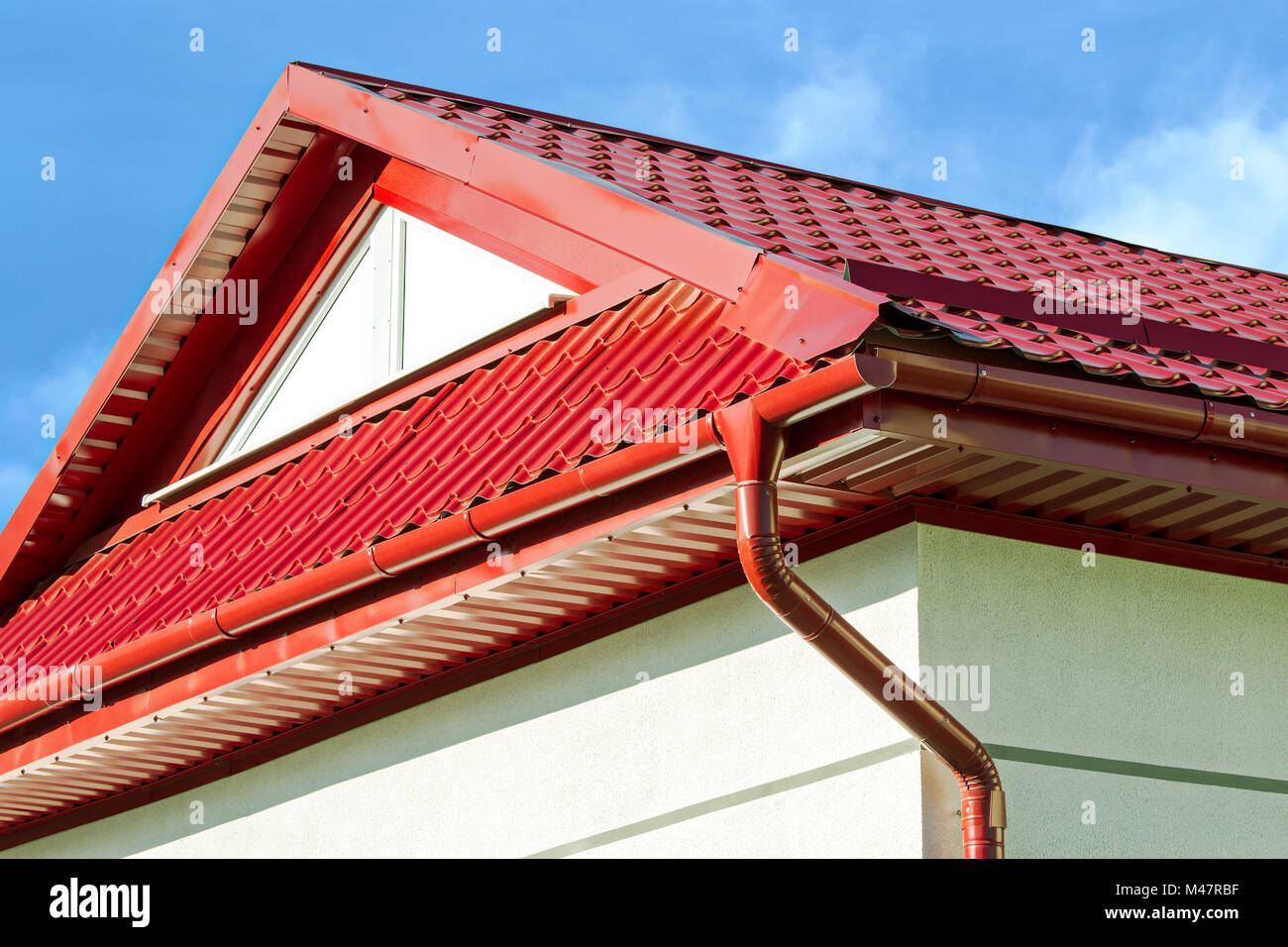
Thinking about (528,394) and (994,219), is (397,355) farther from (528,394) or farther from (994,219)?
(994,219)

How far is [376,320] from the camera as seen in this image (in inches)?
359

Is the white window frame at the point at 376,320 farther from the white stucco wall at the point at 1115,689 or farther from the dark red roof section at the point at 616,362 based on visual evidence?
the white stucco wall at the point at 1115,689

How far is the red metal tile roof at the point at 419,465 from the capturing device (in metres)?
6.17

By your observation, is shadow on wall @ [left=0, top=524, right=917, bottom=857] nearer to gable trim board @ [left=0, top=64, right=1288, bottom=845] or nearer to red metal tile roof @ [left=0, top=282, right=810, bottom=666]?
gable trim board @ [left=0, top=64, right=1288, bottom=845]

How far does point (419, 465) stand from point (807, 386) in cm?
282

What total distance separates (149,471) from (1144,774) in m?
6.77

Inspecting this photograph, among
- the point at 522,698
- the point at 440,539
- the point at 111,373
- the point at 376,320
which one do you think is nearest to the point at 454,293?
the point at 376,320

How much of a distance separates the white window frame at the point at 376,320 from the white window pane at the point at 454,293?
0.06m

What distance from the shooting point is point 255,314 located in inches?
398

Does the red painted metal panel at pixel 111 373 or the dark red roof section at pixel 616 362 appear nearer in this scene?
the dark red roof section at pixel 616 362

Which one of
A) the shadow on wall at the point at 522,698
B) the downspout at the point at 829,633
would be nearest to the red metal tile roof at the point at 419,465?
the downspout at the point at 829,633

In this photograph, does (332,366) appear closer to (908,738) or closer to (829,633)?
(829,633)
